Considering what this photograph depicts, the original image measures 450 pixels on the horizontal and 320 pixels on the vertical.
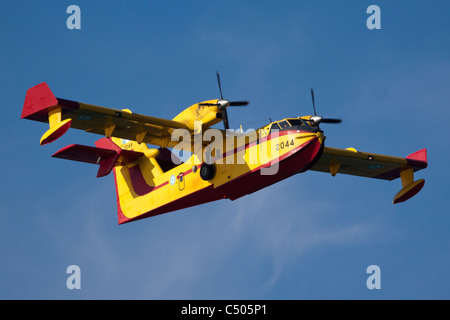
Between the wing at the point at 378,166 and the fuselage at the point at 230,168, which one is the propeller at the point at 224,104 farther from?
the wing at the point at 378,166

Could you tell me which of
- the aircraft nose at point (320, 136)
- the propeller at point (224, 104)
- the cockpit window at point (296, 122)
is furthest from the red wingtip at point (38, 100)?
the aircraft nose at point (320, 136)

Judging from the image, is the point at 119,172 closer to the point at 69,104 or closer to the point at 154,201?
the point at 154,201

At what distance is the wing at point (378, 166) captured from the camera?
114 feet

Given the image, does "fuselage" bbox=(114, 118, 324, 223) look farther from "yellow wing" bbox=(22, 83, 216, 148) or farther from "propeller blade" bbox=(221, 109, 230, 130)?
"yellow wing" bbox=(22, 83, 216, 148)

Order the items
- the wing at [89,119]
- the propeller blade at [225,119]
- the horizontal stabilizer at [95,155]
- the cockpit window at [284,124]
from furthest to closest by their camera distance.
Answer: the horizontal stabilizer at [95,155]
the propeller blade at [225,119]
the cockpit window at [284,124]
the wing at [89,119]

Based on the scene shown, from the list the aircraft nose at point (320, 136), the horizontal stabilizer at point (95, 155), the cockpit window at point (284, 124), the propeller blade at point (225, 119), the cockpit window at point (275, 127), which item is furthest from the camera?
the horizontal stabilizer at point (95, 155)

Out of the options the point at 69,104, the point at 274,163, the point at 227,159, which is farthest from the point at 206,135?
the point at 69,104

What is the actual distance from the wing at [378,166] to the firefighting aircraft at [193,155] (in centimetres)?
4

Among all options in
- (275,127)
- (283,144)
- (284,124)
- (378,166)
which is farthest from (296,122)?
(378,166)

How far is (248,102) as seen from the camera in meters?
32.1

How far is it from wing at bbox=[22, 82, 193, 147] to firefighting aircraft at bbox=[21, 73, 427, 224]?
35 mm

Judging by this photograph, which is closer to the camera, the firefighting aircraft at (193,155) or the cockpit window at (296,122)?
the firefighting aircraft at (193,155)

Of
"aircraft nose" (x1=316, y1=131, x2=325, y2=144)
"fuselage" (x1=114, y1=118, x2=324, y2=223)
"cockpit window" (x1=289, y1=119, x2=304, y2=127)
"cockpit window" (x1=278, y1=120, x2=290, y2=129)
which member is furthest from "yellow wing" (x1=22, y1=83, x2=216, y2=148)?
"aircraft nose" (x1=316, y1=131, x2=325, y2=144)

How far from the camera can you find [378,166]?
36.4 m
